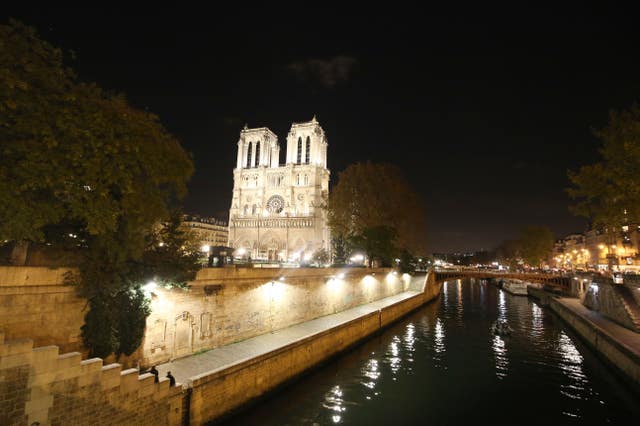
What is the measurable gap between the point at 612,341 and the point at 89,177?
19.3 m

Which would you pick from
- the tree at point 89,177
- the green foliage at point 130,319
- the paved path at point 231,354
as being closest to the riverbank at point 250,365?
the paved path at point 231,354

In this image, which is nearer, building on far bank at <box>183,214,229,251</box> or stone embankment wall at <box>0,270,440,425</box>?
stone embankment wall at <box>0,270,440,425</box>

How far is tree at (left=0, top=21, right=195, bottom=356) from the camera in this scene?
6402mm

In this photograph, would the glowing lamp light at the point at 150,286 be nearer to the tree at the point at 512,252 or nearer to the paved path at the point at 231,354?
the paved path at the point at 231,354

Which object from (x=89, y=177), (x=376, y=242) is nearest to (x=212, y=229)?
(x=376, y=242)

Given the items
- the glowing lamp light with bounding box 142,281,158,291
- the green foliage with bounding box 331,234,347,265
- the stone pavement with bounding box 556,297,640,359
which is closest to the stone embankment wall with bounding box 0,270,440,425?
the glowing lamp light with bounding box 142,281,158,291

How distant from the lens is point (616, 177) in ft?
50.5

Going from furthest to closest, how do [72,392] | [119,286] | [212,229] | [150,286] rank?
1. [212,229]
2. [150,286]
3. [119,286]
4. [72,392]

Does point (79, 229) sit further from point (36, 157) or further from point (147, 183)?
point (36, 157)

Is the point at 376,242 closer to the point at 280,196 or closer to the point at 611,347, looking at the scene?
the point at 611,347

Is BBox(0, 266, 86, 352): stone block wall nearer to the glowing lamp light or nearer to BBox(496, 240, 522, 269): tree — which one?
the glowing lamp light

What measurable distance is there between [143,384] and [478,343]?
17.7 meters

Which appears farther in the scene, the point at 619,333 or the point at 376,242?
the point at 376,242

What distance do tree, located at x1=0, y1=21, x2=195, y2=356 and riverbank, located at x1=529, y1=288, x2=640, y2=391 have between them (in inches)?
611
